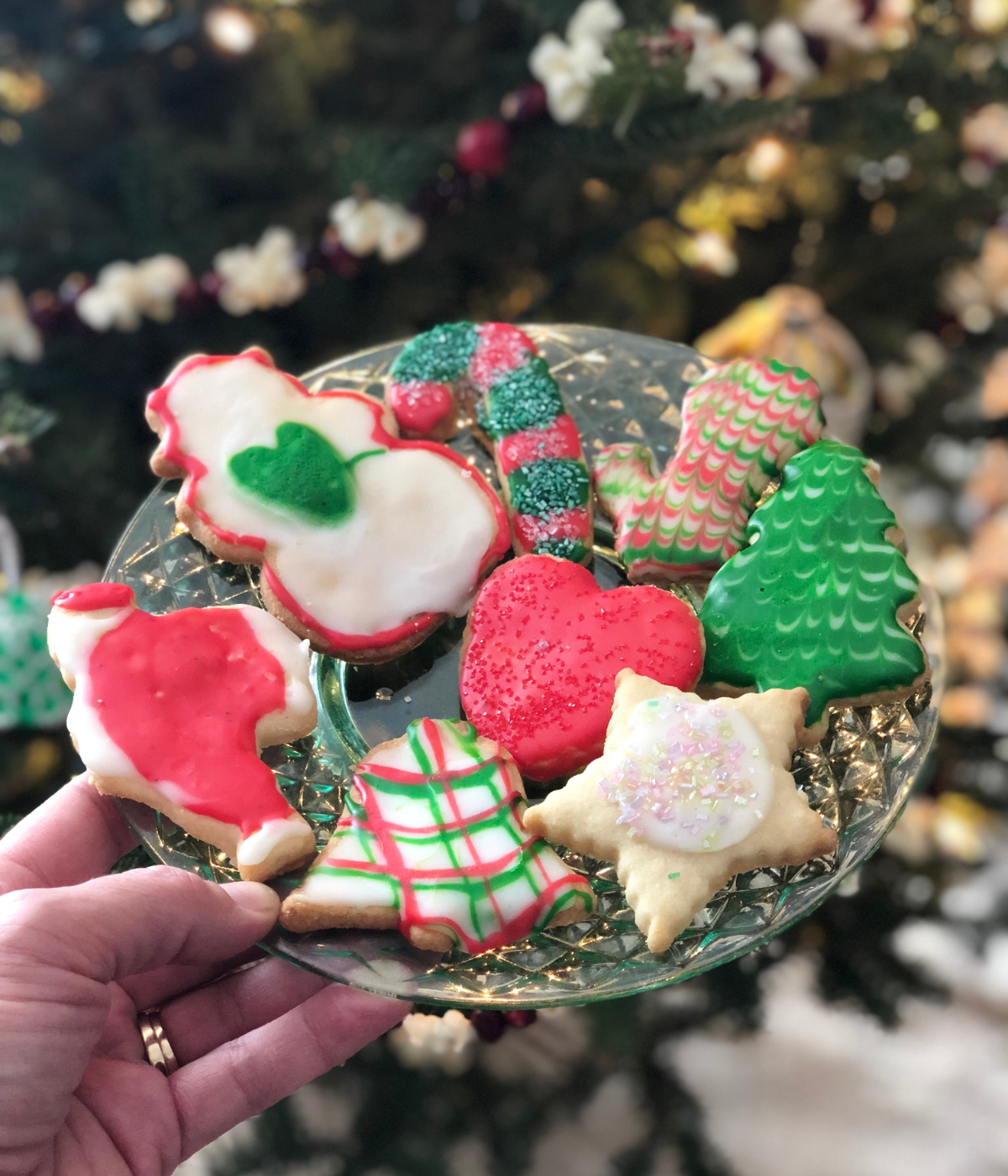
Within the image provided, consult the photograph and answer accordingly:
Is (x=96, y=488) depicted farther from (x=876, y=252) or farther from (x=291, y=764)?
(x=876, y=252)

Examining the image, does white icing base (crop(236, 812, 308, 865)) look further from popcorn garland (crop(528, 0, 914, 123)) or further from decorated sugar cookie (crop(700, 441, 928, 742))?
popcorn garland (crop(528, 0, 914, 123))

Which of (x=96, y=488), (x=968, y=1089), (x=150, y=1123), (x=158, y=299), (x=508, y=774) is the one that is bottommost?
(x=968, y=1089)

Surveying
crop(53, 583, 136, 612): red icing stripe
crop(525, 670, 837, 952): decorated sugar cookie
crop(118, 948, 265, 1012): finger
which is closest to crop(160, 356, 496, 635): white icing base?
crop(53, 583, 136, 612): red icing stripe

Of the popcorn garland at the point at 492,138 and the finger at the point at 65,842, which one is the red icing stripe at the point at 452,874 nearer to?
the finger at the point at 65,842

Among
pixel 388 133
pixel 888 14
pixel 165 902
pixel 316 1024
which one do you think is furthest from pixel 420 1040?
pixel 888 14

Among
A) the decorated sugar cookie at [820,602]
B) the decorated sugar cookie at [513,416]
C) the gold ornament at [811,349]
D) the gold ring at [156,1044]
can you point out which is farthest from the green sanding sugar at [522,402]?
the gold ring at [156,1044]

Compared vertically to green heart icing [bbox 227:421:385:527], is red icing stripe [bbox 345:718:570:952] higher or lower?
lower

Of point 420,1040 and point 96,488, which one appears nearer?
point 420,1040
